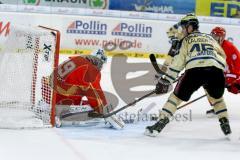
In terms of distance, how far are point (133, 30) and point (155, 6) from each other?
0.80 meters

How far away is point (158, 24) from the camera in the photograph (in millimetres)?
9586

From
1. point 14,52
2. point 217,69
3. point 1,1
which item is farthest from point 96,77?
point 1,1

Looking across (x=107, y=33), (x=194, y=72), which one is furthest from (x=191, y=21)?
(x=107, y=33)

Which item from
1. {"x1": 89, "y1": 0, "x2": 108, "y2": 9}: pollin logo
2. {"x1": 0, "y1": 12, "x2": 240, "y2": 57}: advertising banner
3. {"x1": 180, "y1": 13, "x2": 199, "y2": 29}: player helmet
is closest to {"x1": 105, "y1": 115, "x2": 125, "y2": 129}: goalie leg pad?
{"x1": 180, "y1": 13, "x2": 199, "y2": 29}: player helmet

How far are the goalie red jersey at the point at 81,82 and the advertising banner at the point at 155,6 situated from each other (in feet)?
16.3

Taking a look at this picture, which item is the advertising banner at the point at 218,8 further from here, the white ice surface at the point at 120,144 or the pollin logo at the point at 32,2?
the white ice surface at the point at 120,144

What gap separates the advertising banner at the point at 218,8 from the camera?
33.7 ft

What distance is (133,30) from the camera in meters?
9.49

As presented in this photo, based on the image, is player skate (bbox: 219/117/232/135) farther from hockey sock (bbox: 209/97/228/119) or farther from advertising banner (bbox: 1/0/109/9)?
advertising banner (bbox: 1/0/109/9)

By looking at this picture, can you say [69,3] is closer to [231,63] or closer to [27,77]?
[231,63]

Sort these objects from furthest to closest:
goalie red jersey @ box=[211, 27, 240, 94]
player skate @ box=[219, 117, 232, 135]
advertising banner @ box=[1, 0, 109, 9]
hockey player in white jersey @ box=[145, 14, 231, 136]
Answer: advertising banner @ box=[1, 0, 109, 9] → goalie red jersey @ box=[211, 27, 240, 94] → player skate @ box=[219, 117, 232, 135] → hockey player in white jersey @ box=[145, 14, 231, 136]

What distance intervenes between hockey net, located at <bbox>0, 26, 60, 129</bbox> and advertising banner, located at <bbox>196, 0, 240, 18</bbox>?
229 inches

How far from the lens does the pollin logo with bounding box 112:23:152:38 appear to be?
9445mm

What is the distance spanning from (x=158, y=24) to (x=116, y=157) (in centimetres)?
583
